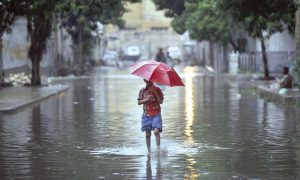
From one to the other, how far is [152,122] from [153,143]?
1.28 meters

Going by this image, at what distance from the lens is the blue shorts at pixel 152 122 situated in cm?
1307

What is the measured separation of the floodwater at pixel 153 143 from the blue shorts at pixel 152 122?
40 centimetres

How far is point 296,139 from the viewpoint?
48.2ft

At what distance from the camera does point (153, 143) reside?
14.3m

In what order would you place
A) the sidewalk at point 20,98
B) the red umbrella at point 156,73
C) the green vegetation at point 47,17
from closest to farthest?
the red umbrella at point 156,73, the sidewalk at point 20,98, the green vegetation at point 47,17

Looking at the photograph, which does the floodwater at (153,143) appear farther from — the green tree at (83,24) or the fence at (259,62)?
the green tree at (83,24)

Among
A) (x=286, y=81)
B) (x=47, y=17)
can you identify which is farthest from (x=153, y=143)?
(x=47, y=17)

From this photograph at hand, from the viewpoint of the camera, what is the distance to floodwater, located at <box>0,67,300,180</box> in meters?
10.9

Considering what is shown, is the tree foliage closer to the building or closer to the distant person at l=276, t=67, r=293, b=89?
the distant person at l=276, t=67, r=293, b=89

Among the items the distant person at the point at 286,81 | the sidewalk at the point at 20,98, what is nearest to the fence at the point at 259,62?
the sidewalk at the point at 20,98

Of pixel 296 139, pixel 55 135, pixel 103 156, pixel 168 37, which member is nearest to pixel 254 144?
pixel 296 139

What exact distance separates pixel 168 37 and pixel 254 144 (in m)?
110

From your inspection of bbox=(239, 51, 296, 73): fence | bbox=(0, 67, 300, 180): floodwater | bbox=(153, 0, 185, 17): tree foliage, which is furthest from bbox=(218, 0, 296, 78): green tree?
bbox=(153, 0, 185, 17): tree foliage

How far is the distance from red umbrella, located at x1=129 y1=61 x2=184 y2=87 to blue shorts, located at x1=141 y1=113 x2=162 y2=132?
2.23 feet
